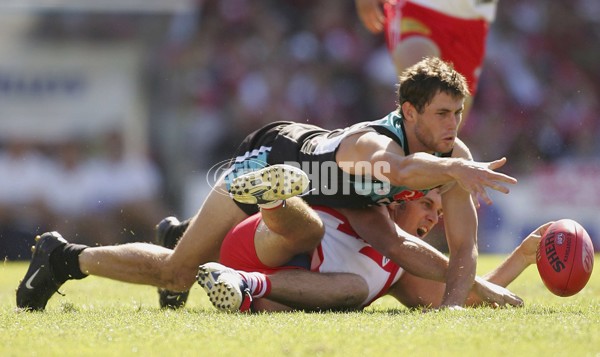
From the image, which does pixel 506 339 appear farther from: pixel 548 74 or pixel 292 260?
pixel 548 74

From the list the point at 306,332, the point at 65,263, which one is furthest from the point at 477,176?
the point at 65,263

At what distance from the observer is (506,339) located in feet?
13.3

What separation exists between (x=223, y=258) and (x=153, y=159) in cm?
848

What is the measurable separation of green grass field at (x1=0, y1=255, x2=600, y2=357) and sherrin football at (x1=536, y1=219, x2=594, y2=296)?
0.44 feet

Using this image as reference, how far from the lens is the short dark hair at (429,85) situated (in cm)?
554

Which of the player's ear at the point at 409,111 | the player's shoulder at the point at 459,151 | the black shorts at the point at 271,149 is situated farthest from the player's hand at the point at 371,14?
the player's ear at the point at 409,111

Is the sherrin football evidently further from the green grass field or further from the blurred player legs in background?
the blurred player legs in background

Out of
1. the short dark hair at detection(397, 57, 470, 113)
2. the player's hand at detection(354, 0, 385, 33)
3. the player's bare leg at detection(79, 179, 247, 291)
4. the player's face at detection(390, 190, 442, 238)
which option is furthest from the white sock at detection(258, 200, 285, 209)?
the player's hand at detection(354, 0, 385, 33)

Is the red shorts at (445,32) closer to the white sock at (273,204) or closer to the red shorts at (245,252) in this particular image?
the red shorts at (245,252)

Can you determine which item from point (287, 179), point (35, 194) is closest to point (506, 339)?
point (287, 179)

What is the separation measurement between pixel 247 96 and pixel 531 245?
8.94 m

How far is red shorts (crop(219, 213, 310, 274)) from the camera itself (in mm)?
5500

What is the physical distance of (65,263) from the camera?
586 centimetres

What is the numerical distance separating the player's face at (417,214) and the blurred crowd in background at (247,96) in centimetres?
674
